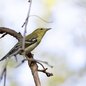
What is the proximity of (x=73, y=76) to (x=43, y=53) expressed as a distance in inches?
7.9

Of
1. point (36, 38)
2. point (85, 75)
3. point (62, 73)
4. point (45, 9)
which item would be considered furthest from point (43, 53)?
point (36, 38)

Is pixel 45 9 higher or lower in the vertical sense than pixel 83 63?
higher

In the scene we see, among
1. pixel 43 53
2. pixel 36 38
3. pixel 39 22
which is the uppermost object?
pixel 36 38

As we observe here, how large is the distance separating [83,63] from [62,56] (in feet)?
0.39

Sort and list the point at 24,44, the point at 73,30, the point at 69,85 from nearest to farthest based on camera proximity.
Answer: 1. the point at 24,44
2. the point at 69,85
3. the point at 73,30

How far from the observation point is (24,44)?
427 millimetres

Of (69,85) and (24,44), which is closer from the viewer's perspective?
(24,44)

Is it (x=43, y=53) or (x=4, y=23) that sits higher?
(x=4, y=23)

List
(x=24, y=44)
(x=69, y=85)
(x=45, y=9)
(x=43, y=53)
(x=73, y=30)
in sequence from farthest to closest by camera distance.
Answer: (x=45, y=9)
(x=73, y=30)
(x=43, y=53)
(x=69, y=85)
(x=24, y=44)

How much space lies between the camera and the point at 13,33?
1.48 feet

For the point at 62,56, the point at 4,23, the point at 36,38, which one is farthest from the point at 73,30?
the point at 36,38

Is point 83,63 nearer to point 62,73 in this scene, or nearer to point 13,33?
point 62,73

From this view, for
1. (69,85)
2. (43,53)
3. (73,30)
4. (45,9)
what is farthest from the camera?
(45,9)

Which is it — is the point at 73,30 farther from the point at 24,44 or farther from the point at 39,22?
the point at 24,44
